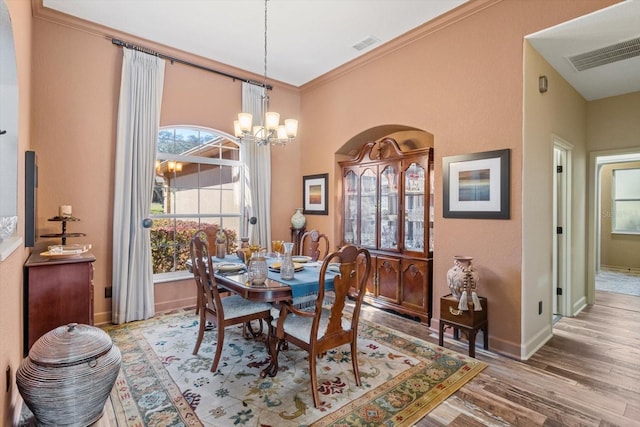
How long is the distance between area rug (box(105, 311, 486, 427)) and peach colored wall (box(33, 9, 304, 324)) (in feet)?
3.77

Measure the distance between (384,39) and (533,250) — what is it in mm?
2914

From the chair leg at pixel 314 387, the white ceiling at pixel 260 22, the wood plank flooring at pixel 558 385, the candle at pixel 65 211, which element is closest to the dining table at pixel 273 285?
the chair leg at pixel 314 387

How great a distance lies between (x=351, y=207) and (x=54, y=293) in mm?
3499

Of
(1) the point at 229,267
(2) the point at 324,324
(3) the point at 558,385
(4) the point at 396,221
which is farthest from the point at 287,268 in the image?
(3) the point at 558,385

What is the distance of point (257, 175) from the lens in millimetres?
4938

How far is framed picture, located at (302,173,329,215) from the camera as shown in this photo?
5.08 metres

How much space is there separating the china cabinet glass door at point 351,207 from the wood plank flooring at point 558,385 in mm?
1505

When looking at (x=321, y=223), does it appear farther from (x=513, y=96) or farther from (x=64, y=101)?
(x=64, y=101)

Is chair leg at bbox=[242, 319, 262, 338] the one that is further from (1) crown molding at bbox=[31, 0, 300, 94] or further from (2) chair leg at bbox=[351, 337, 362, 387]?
(1) crown molding at bbox=[31, 0, 300, 94]

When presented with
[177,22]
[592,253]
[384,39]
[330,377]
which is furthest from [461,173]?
[177,22]

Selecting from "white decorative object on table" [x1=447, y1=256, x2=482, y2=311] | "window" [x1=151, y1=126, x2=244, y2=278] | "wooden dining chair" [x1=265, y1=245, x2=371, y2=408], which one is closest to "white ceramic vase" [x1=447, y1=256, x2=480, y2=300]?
"white decorative object on table" [x1=447, y1=256, x2=482, y2=311]

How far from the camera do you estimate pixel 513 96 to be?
2.96 meters

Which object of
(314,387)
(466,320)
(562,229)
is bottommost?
(314,387)

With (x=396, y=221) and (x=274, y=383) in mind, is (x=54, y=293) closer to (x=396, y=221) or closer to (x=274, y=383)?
(x=274, y=383)
